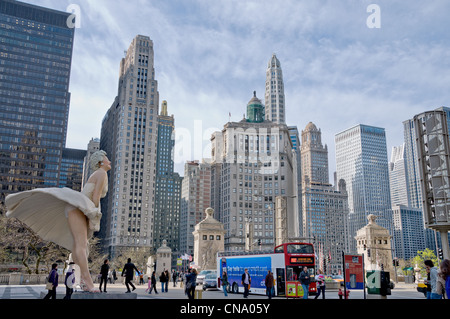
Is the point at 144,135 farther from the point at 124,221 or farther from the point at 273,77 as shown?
the point at 273,77

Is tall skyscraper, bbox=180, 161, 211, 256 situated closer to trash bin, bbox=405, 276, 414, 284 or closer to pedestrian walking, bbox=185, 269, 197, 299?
trash bin, bbox=405, 276, 414, 284

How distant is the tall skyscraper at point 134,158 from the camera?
443 feet

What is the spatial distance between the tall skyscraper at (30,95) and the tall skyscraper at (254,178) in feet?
191

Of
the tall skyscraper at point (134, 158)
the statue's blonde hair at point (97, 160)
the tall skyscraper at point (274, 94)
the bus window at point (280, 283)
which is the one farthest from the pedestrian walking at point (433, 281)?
the tall skyscraper at point (274, 94)

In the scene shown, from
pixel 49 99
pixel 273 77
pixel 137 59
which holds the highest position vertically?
pixel 273 77

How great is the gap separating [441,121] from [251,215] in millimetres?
94731

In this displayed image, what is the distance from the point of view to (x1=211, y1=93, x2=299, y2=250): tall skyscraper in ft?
420

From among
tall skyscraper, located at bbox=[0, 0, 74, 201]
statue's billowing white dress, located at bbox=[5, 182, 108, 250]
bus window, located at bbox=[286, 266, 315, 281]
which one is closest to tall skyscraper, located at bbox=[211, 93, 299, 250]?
tall skyscraper, located at bbox=[0, 0, 74, 201]

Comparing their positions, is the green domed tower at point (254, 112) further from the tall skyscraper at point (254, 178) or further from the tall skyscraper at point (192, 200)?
the tall skyscraper at point (192, 200)

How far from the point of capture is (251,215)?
424 ft

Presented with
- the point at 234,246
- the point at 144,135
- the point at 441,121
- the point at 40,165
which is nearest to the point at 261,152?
the point at 234,246

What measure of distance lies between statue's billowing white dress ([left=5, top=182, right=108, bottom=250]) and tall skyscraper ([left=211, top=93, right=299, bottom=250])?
4424 inches
